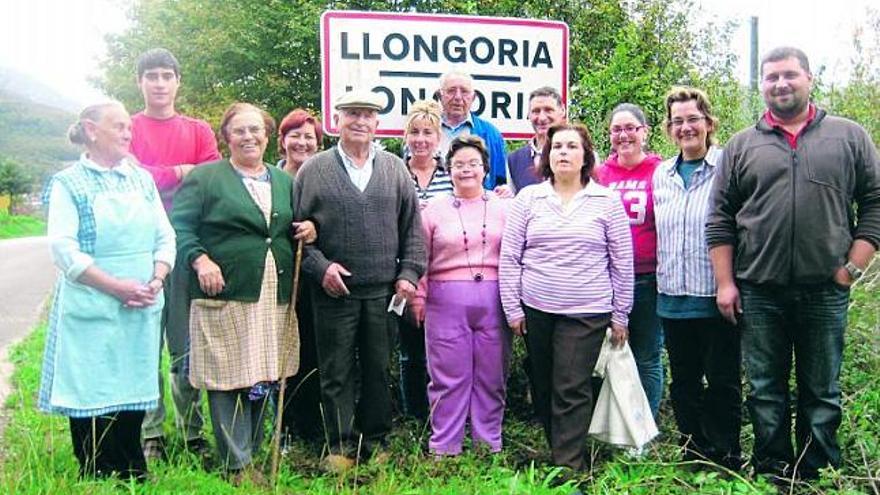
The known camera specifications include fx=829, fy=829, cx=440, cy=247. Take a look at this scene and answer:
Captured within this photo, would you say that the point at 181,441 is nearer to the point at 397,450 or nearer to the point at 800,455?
the point at 397,450

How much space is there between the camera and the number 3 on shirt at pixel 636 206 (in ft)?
14.8

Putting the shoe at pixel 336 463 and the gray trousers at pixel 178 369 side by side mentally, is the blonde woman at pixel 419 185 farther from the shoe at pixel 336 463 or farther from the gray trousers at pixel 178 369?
the gray trousers at pixel 178 369

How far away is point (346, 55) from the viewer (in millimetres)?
5086

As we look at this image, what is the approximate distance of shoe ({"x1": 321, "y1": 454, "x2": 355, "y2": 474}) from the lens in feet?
13.8

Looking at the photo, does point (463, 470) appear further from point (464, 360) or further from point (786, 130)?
point (786, 130)

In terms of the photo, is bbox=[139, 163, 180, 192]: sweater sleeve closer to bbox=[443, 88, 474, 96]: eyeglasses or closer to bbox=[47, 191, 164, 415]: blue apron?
bbox=[47, 191, 164, 415]: blue apron

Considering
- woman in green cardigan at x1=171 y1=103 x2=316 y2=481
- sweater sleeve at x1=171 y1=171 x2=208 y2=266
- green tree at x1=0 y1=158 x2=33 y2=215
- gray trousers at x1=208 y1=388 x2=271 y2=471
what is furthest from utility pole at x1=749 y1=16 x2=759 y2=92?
green tree at x1=0 y1=158 x2=33 y2=215

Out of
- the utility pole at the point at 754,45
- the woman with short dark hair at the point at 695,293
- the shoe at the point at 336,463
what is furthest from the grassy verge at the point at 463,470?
the utility pole at the point at 754,45

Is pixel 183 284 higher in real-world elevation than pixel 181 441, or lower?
higher

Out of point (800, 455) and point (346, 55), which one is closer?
point (800, 455)

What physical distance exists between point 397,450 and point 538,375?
894mm

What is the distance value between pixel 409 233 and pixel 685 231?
1.43 metres

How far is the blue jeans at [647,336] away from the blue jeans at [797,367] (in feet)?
1.99

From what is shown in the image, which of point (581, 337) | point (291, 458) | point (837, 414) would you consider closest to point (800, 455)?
point (837, 414)
